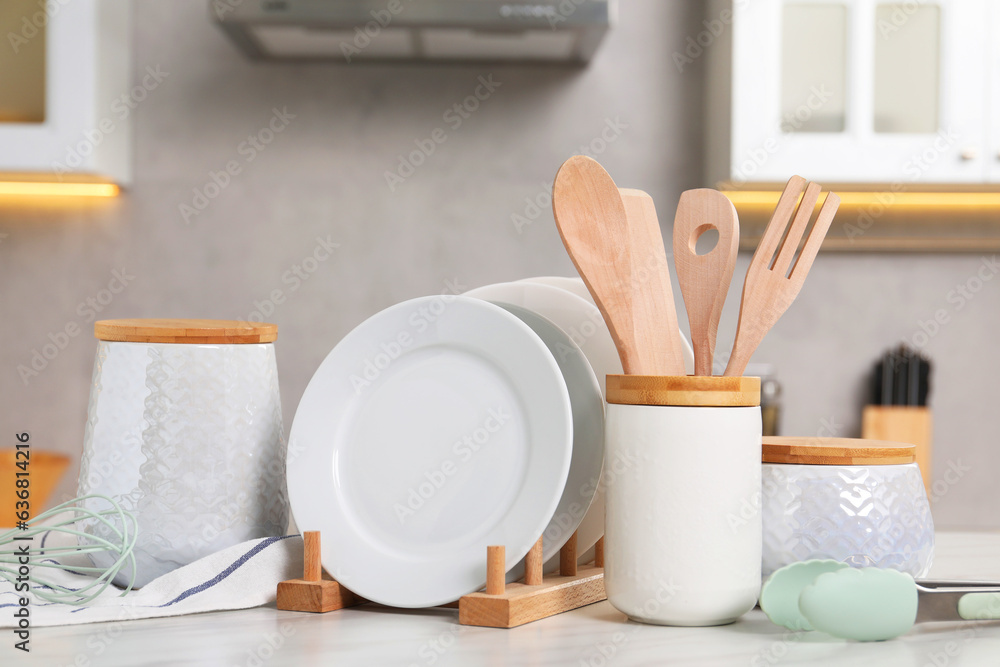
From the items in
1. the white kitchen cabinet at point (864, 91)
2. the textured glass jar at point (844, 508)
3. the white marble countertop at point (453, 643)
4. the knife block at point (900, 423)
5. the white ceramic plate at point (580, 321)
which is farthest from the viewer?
the knife block at point (900, 423)

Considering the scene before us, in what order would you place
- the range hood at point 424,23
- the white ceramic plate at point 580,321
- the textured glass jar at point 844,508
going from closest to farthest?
1. the textured glass jar at point 844,508
2. the white ceramic plate at point 580,321
3. the range hood at point 424,23

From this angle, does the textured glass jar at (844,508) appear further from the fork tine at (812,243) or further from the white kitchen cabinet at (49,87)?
the white kitchen cabinet at (49,87)

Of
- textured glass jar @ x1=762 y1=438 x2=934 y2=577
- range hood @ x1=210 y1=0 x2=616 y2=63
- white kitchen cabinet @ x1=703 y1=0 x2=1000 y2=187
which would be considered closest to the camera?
textured glass jar @ x1=762 y1=438 x2=934 y2=577

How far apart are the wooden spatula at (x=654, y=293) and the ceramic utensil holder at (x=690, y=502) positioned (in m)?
0.05

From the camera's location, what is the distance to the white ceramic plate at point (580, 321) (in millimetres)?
773

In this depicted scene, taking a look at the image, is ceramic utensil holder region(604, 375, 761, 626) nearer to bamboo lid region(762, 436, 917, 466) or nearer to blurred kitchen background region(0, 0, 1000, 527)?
bamboo lid region(762, 436, 917, 466)

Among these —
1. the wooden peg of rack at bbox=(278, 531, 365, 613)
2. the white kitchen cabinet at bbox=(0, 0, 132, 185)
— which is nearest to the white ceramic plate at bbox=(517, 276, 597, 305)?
the wooden peg of rack at bbox=(278, 531, 365, 613)

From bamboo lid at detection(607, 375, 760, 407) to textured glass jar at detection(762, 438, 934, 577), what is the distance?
8cm

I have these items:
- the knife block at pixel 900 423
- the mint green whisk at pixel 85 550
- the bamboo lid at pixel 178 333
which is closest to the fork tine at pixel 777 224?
the bamboo lid at pixel 178 333

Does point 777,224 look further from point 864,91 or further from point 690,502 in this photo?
point 864,91

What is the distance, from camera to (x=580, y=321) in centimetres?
81

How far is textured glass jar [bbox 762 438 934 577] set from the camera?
2.03 ft

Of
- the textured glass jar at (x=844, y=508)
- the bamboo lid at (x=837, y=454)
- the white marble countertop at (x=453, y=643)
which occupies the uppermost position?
the bamboo lid at (x=837, y=454)

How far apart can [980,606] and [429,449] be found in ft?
1.28
